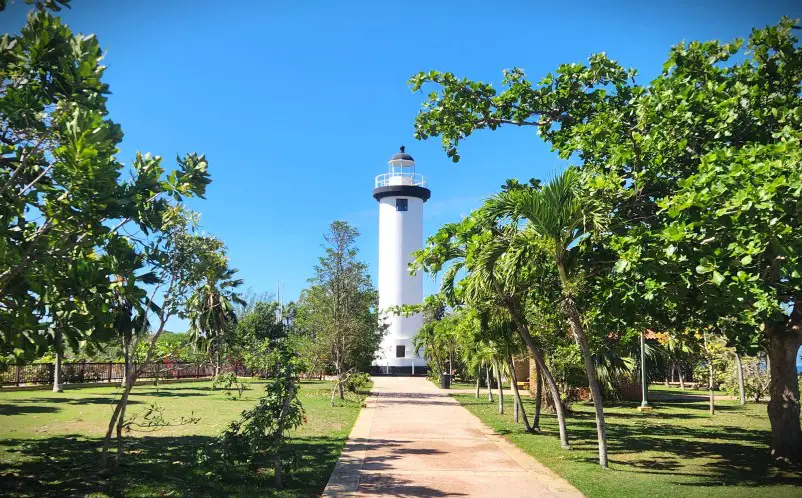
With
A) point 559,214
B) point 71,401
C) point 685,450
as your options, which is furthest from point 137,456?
point 71,401

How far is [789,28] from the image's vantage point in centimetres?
870

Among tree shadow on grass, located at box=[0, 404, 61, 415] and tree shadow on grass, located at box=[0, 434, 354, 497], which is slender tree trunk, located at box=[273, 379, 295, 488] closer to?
tree shadow on grass, located at box=[0, 434, 354, 497]

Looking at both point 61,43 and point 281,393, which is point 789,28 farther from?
point 61,43

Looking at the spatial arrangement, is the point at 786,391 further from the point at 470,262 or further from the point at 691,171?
the point at 470,262

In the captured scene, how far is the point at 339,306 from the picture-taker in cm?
2517

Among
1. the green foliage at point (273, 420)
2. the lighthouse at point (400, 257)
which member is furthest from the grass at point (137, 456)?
the lighthouse at point (400, 257)

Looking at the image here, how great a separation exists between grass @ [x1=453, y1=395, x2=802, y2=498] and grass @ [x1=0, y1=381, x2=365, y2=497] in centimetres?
418

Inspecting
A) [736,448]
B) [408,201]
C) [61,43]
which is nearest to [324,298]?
[736,448]

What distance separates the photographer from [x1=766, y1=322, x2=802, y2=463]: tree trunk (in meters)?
10.0

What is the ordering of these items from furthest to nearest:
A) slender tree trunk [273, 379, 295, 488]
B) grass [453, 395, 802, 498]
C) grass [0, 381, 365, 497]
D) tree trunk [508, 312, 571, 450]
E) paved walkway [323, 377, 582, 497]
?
tree trunk [508, 312, 571, 450]
grass [453, 395, 802, 498]
paved walkway [323, 377, 582, 497]
slender tree trunk [273, 379, 295, 488]
grass [0, 381, 365, 497]

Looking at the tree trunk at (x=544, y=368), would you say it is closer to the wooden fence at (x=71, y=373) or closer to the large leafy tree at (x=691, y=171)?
the large leafy tree at (x=691, y=171)

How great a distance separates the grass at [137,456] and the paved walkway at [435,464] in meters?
0.52

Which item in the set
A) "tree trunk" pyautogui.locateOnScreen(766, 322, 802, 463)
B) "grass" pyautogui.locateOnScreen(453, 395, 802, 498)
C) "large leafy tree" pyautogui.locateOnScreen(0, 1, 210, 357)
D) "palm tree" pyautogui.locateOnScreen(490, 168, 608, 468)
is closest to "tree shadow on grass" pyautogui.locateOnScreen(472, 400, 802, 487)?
"grass" pyautogui.locateOnScreen(453, 395, 802, 498)

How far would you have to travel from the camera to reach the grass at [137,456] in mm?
7500
